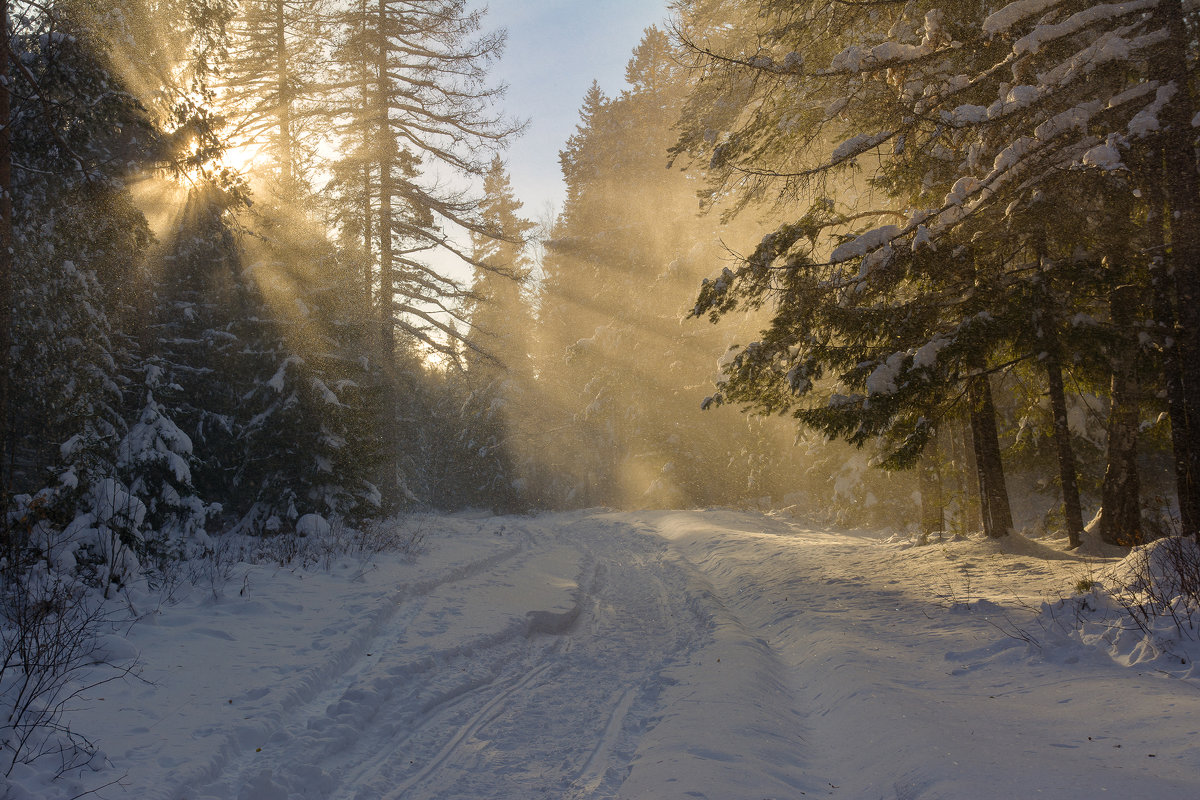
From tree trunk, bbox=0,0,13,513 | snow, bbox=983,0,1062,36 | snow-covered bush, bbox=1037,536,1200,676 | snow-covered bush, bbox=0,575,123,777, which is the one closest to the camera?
snow-covered bush, bbox=0,575,123,777

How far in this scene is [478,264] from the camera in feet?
67.2

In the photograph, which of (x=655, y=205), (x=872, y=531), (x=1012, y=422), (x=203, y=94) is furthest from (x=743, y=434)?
(x=203, y=94)

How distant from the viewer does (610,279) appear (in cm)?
3294

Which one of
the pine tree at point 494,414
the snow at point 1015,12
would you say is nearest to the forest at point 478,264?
the snow at point 1015,12

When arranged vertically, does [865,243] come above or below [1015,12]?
below

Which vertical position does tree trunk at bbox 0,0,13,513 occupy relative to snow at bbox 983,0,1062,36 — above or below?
below

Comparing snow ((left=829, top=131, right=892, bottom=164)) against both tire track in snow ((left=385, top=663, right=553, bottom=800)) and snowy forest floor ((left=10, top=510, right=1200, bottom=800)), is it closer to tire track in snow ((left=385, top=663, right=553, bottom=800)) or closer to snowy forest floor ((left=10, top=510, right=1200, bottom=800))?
snowy forest floor ((left=10, top=510, right=1200, bottom=800))

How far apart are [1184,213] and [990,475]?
14.4ft

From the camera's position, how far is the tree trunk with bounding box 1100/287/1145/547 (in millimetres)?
8242

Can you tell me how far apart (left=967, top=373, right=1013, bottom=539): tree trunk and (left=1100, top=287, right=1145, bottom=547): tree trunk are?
4.00 ft

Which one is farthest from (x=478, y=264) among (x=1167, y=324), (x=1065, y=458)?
(x=1167, y=324)

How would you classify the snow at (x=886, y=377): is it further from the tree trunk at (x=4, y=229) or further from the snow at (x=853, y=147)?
the tree trunk at (x=4, y=229)

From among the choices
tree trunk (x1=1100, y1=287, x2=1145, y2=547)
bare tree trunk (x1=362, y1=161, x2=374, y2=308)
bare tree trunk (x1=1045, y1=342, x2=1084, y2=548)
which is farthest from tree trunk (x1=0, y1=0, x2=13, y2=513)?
tree trunk (x1=1100, y1=287, x2=1145, y2=547)

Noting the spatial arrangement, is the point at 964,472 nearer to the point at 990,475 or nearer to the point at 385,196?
the point at 990,475
